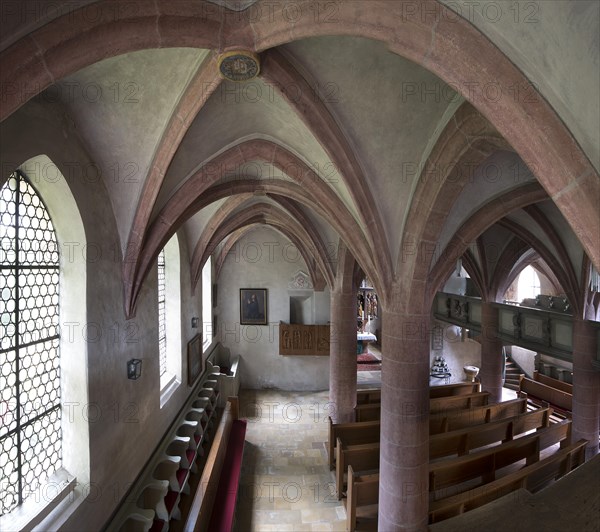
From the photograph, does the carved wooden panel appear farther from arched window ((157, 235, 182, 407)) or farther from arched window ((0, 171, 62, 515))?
arched window ((0, 171, 62, 515))

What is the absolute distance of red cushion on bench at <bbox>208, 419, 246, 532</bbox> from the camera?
6363 millimetres

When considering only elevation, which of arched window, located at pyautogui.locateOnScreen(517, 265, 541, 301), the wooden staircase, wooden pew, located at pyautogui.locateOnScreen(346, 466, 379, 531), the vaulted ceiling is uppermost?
the vaulted ceiling

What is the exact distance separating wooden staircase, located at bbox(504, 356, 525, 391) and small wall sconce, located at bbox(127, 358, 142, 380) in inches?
681

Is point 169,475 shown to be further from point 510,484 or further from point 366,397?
point 366,397

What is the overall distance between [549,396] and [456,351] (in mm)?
5769

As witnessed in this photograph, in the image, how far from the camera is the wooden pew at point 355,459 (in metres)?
7.33

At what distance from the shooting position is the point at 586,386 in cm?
877

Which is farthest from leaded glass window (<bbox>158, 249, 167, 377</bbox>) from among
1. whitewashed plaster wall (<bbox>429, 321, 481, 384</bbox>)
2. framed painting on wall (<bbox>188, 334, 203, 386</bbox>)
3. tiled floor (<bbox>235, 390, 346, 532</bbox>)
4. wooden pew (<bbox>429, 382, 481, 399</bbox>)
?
whitewashed plaster wall (<bbox>429, 321, 481, 384</bbox>)

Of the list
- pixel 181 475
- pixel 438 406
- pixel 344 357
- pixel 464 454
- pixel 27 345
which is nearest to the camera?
pixel 27 345

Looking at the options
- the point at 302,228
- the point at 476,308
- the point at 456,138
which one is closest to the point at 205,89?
the point at 456,138

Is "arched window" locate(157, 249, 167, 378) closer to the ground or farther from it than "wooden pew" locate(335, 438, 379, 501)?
farther from it

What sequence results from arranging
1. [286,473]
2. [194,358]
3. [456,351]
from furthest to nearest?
[456,351], [194,358], [286,473]

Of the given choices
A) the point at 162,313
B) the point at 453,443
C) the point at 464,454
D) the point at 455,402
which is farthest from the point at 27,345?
the point at 455,402

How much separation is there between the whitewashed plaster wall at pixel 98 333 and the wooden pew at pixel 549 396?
12.9 metres
